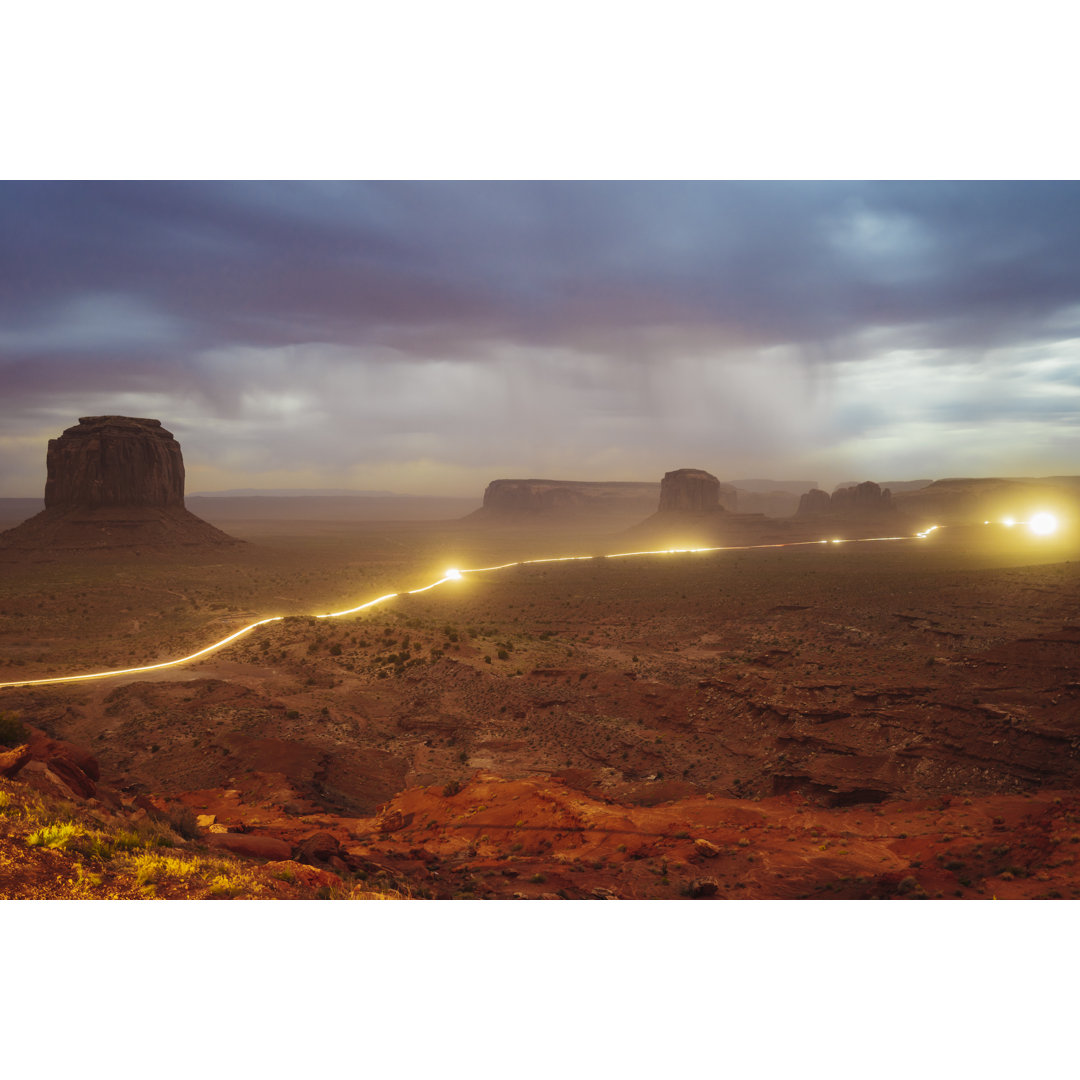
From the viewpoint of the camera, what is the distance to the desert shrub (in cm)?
1272

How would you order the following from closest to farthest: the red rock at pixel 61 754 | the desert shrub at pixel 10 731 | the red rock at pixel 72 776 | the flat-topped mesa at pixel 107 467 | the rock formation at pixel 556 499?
the red rock at pixel 72 776 → the red rock at pixel 61 754 → the desert shrub at pixel 10 731 → the flat-topped mesa at pixel 107 467 → the rock formation at pixel 556 499

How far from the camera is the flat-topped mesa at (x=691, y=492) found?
124m

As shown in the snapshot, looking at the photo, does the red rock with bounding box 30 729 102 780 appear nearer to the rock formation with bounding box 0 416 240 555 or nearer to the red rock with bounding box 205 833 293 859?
the red rock with bounding box 205 833 293 859

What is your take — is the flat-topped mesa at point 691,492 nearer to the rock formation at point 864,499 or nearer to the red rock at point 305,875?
the rock formation at point 864,499

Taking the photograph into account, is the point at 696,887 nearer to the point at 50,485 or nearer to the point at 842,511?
the point at 50,485

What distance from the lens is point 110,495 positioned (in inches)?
2820

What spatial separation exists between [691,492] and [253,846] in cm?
12134

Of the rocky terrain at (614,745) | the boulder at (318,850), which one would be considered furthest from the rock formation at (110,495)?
the boulder at (318,850)

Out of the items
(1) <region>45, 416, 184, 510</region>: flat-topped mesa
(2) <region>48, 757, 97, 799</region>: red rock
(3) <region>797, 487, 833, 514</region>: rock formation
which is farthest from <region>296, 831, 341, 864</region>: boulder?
(3) <region>797, 487, 833, 514</region>: rock formation

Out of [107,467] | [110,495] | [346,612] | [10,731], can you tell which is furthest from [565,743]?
[107,467]

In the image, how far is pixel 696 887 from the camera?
881 cm

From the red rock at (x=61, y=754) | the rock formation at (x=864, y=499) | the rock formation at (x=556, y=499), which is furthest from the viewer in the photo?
the rock formation at (x=556, y=499)

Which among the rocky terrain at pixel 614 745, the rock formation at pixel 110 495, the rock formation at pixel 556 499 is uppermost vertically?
the rock formation at pixel 556 499

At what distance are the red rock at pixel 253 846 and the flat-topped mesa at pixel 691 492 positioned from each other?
11847cm
